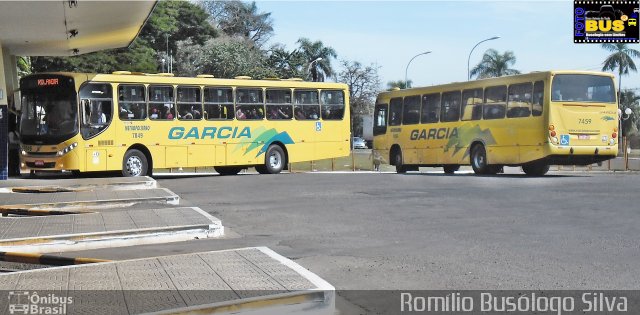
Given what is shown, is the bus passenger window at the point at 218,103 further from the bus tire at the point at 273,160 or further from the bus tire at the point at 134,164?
the bus tire at the point at 134,164

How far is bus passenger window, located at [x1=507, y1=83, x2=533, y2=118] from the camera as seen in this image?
23978 mm

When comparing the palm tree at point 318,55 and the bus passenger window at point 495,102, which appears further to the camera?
the palm tree at point 318,55

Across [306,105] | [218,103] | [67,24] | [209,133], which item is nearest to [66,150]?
[67,24]

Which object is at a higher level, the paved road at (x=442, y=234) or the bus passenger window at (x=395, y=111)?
the bus passenger window at (x=395, y=111)

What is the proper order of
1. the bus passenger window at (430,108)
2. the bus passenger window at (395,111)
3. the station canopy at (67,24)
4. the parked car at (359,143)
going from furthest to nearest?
the parked car at (359,143) → the bus passenger window at (395,111) → the bus passenger window at (430,108) → the station canopy at (67,24)

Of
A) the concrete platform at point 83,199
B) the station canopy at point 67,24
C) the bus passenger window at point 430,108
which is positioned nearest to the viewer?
the concrete platform at point 83,199

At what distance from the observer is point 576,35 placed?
26875mm

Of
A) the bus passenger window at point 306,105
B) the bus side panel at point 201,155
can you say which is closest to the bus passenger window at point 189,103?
the bus side panel at point 201,155

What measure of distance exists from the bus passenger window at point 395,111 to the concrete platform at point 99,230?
19.8 metres

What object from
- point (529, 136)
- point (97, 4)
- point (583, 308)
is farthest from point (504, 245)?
point (529, 136)

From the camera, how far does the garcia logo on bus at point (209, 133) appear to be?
24672mm

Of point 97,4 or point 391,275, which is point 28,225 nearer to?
point 391,275

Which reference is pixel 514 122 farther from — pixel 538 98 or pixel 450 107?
pixel 450 107

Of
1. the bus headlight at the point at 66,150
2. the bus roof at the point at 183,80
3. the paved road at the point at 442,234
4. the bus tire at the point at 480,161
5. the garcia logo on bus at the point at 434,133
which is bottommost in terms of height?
the paved road at the point at 442,234
